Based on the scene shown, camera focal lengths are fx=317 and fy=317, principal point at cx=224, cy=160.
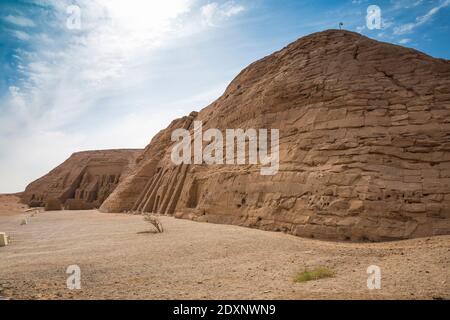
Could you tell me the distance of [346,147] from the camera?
10.2 m

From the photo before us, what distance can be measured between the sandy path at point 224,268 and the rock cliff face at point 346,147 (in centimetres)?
95

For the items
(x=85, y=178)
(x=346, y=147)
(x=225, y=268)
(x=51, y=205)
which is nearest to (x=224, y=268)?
(x=225, y=268)

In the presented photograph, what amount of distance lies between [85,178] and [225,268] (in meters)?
47.3

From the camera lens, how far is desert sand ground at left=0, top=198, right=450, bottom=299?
4.50 metres

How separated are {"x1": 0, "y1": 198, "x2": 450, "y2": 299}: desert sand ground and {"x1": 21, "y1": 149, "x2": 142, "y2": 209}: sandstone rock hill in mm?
37660

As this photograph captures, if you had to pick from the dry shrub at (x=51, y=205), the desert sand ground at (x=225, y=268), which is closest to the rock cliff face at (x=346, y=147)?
the desert sand ground at (x=225, y=268)

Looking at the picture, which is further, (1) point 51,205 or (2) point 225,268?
(1) point 51,205

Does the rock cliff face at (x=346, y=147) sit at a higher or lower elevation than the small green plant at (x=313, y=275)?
higher

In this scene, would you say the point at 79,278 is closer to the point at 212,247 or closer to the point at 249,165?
the point at 212,247

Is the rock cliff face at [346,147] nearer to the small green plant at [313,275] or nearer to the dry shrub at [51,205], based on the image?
the small green plant at [313,275]

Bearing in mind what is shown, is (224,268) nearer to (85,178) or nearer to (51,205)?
(51,205)

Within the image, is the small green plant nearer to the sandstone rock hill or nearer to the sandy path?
the sandy path

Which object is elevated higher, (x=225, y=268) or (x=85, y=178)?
(x=85, y=178)

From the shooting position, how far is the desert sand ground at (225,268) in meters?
4.50
